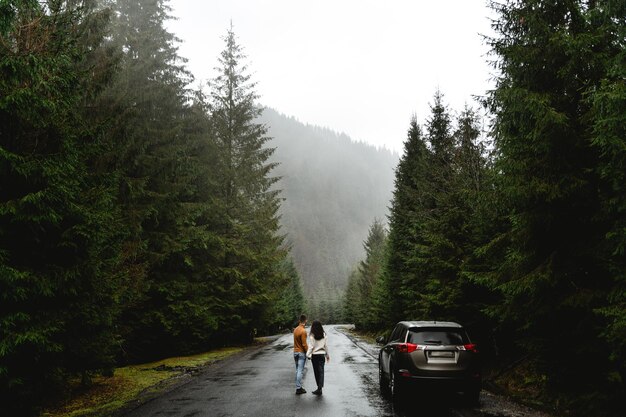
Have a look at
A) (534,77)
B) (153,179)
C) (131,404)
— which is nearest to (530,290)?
(534,77)

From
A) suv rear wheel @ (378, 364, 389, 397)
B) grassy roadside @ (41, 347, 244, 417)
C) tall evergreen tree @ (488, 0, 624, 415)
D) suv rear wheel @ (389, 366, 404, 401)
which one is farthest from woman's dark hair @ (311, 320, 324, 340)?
tall evergreen tree @ (488, 0, 624, 415)

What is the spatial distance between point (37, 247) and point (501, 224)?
1139cm

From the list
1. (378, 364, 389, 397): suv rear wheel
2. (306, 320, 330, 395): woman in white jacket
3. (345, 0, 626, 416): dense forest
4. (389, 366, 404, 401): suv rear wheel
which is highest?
(345, 0, 626, 416): dense forest

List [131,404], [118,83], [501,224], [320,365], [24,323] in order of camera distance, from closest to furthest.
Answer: [24,323] → [131,404] → [320,365] → [501,224] → [118,83]

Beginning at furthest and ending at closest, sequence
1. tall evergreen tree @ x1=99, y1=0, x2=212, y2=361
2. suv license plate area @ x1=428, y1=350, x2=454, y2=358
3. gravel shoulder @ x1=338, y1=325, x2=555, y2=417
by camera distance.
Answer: tall evergreen tree @ x1=99, y1=0, x2=212, y2=361, suv license plate area @ x1=428, y1=350, x2=454, y2=358, gravel shoulder @ x1=338, y1=325, x2=555, y2=417

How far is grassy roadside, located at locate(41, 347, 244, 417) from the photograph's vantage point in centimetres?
905

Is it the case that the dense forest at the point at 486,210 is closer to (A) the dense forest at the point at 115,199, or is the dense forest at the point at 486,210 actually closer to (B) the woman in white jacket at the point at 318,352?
(A) the dense forest at the point at 115,199

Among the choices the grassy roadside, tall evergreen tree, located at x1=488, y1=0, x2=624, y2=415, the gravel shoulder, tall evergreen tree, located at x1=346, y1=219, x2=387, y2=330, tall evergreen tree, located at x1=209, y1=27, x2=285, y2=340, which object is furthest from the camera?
tall evergreen tree, located at x1=346, y1=219, x2=387, y2=330

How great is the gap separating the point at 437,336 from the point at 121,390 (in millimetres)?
8267

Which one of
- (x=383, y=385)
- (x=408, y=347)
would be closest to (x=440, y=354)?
(x=408, y=347)

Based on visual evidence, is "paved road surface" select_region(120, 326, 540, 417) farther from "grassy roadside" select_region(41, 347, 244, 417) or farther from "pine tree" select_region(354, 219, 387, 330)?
"pine tree" select_region(354, 219, 387, 330)

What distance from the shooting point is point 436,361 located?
927cm

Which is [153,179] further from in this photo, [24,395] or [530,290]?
[530,290]

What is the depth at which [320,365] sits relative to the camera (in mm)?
11039
